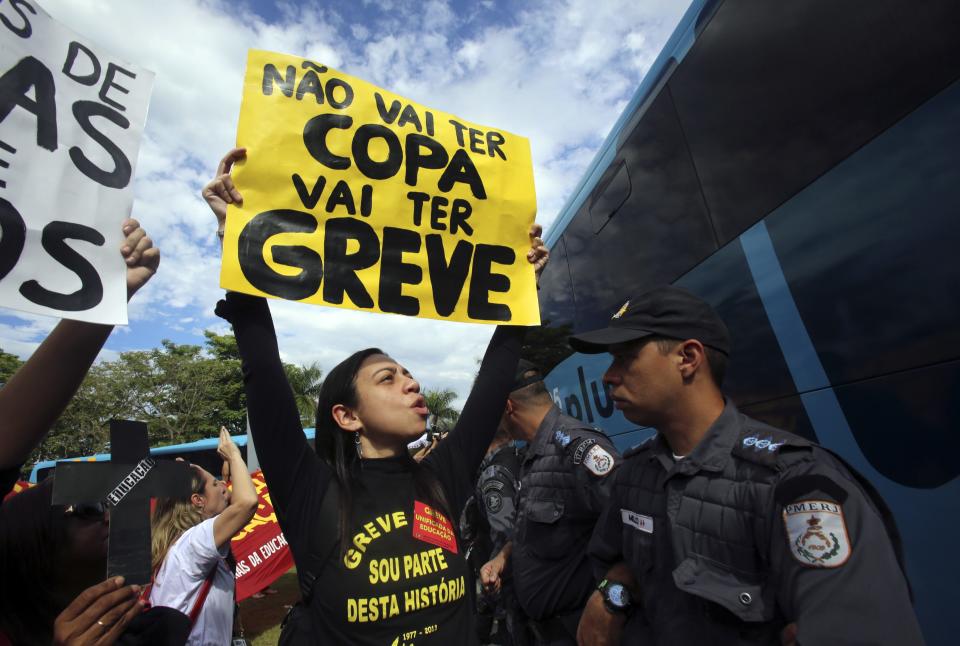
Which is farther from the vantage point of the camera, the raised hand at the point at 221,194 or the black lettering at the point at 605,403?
the black lettering at the point at 605,403

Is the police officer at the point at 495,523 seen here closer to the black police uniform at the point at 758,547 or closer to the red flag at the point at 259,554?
the black police uniform at the point at 758,547

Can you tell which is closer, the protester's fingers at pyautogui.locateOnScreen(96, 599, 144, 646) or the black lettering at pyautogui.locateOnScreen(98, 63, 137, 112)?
the protester's fingers at pyautogui.locateOnScreen(96, 599, 144, 646)

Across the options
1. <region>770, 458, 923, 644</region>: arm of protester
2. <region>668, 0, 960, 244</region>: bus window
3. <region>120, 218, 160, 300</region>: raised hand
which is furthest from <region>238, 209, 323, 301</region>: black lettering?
<region>668, 0, 960, 244</region>: bus window

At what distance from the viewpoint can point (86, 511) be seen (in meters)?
1.42

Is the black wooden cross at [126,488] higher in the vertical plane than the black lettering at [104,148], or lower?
lower

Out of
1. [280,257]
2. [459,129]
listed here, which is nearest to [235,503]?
[280,257]

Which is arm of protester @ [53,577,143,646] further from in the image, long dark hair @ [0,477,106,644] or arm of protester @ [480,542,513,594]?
arm of protester @ [480,542,513,594]

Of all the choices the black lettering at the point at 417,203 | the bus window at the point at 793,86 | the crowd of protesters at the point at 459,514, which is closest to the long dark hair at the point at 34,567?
the crowd of protesters at the point at 459,514

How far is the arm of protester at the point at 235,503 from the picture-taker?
2.65 m

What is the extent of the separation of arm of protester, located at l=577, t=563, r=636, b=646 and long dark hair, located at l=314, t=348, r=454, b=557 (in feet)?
1.96

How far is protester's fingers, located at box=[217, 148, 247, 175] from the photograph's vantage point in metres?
1.71

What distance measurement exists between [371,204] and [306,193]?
238mm

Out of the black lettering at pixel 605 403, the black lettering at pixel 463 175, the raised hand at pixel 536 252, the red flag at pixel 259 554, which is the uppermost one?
the black lettering at pixel 463 175

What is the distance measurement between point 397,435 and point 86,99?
4.86ft
